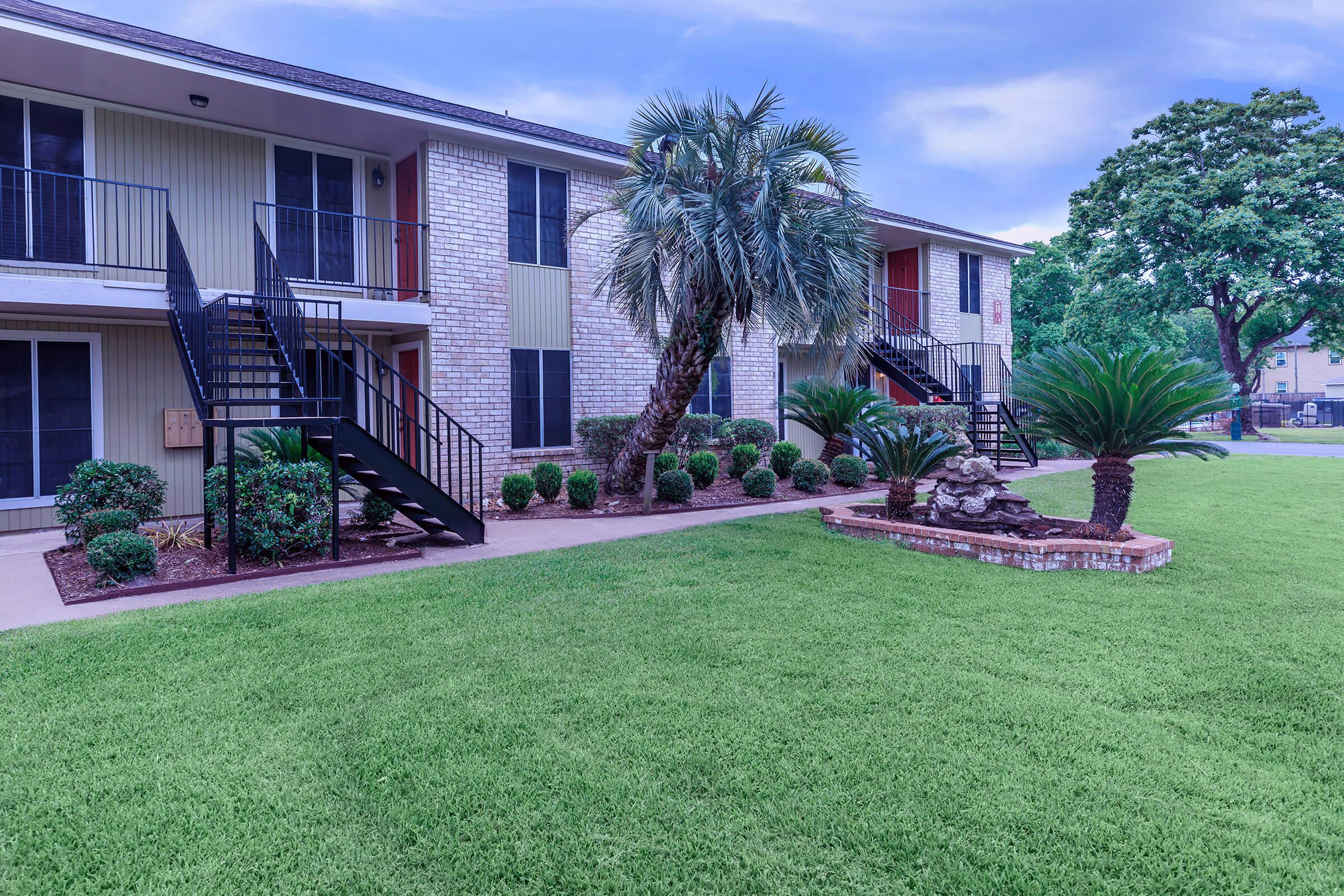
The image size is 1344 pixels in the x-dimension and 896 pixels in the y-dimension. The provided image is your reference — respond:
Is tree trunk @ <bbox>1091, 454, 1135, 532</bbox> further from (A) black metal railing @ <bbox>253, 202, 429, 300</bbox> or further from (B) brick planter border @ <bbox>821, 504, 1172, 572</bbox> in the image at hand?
(A) black metal railing @ <bbox>253, 202, 429, 300</bbox>

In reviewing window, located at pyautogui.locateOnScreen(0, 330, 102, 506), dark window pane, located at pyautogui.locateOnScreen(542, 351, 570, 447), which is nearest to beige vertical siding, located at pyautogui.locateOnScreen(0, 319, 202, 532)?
window, located at pyautogui.locateOnScreen(0, 330, 102, 506)

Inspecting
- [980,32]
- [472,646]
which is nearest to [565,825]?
[472,646]

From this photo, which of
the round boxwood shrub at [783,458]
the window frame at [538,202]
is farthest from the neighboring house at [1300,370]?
the window frame at [538,202]

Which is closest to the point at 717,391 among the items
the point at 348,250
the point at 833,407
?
the point at 833,407

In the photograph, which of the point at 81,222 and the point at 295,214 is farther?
the point at 295,214

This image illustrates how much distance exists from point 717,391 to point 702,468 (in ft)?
9.72

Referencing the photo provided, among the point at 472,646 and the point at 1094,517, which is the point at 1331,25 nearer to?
the point at 1094,517

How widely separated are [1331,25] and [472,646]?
66.8 ft

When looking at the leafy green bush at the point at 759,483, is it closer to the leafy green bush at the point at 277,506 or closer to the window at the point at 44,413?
the leafy green bush at the point at 277,506

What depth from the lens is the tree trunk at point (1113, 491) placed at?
736 centimetres

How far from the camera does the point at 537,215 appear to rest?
12570 millimetres

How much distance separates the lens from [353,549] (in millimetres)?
8109

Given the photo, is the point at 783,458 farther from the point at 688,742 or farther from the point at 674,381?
the point at 688,742

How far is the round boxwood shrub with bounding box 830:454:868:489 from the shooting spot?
1322 cm
